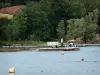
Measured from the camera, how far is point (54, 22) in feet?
395

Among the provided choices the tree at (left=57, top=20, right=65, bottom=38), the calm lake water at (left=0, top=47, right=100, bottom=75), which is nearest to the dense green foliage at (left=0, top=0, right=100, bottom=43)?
the tree at (left=57, top=20, right=65, bottom=38)

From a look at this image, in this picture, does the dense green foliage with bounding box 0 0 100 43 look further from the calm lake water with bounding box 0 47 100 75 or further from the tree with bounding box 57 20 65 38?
the calm lake water with bounding box 0 47 100 75

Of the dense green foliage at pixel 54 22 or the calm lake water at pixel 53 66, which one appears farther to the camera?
the dense green foliage at pixel 54 22

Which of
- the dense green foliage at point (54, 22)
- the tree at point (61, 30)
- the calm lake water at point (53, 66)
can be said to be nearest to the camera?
the calm lake water at point (53, 66)

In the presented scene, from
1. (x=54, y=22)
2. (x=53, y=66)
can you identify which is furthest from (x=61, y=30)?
(x=53, y=66)

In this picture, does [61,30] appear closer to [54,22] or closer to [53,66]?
[54,22]

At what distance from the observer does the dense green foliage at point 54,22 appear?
108819 mm

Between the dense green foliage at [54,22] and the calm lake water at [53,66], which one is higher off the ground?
the dense green foliage at [54,22]

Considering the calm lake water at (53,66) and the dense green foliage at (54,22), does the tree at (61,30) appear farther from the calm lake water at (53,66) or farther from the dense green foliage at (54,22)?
the calm lake water at (53,66)

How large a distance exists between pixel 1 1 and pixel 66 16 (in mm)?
26464

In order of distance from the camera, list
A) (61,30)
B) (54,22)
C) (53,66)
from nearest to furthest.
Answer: (53,66)
(61,30)
(54,22)

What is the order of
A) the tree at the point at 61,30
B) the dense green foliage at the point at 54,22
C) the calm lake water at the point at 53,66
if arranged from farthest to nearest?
the tree at the point at 61,30
the dense green foliage at the point at 54,22
the calm lake water at the point at 53,66

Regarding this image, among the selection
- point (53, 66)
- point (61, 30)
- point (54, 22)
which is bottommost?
point (53, 66)

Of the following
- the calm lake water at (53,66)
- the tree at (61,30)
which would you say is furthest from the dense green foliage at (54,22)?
the calm lake water at (53,66)
